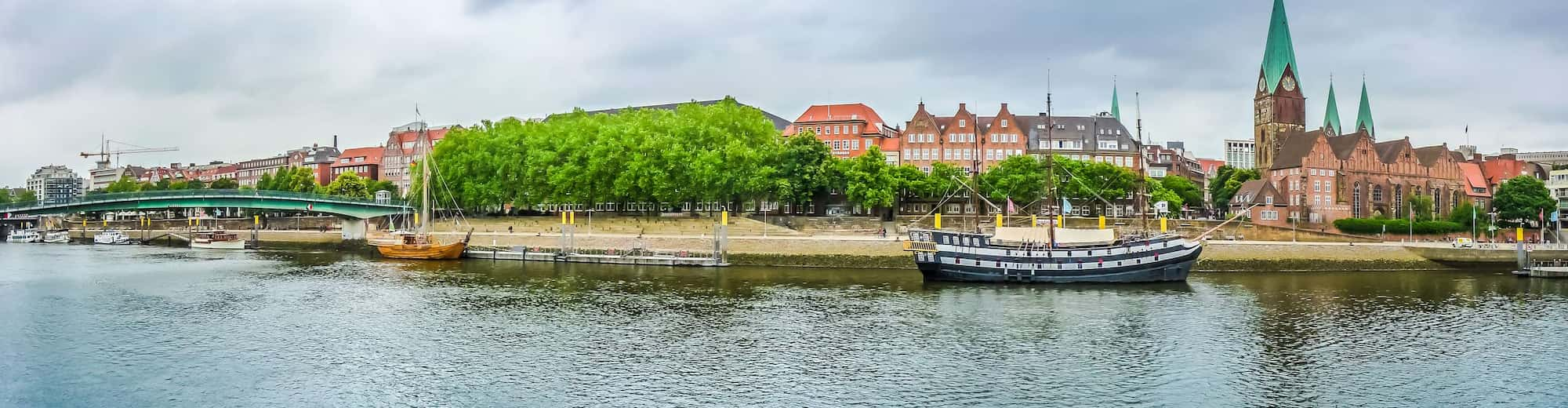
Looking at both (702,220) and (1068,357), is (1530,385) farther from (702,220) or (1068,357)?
(702,220)

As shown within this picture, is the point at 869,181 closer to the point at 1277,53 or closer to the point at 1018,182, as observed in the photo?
the point at 1018,182

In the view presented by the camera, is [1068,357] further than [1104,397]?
Yes

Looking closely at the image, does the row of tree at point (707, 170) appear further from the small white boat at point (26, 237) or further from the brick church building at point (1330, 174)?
the small white boat at point (26, 237)

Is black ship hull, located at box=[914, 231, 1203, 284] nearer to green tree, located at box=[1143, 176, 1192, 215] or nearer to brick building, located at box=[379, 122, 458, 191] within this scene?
green tree, located at box=[1143, 176, 1192, 215]

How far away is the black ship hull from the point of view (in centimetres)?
5838

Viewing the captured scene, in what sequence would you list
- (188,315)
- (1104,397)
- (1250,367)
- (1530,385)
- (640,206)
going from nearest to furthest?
(1104,397) → (1530,385) → (1250,367) → (188,315) → (640,206)

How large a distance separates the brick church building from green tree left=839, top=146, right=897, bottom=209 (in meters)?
32.1

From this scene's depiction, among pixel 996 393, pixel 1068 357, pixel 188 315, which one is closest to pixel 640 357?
pixel 996 393

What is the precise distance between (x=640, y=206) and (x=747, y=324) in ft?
222

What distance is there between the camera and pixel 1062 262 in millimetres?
58562

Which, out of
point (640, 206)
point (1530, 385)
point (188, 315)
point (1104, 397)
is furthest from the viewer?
point (640, 206)

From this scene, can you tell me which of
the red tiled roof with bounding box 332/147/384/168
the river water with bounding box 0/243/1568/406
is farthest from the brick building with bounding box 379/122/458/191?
the river water with bounding box 0/243/1568/406

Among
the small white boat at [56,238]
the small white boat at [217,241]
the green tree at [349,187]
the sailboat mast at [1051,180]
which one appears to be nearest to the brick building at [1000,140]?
the sailboat mast at [1051,180]

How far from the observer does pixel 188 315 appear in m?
42.8
